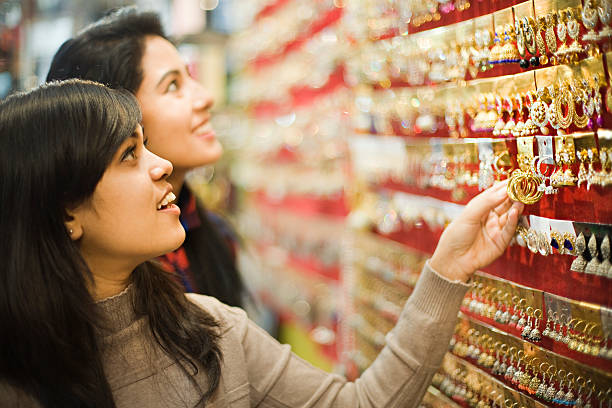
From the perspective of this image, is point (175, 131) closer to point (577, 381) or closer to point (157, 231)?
point (157, 231)

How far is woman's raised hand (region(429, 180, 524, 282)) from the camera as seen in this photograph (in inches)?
42.1

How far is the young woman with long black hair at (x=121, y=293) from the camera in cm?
98

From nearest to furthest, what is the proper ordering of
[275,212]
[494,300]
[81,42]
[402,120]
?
[494,300]
[81,42]
[402,120]
[275,212]

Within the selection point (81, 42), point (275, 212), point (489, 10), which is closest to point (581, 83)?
point (489, 10)

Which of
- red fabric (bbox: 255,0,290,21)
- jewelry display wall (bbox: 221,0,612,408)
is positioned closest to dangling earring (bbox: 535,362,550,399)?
jewelry display wall (bbox: 221,0,612,408)

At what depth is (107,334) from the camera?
1.07 m

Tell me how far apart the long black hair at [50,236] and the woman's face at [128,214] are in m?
0.02

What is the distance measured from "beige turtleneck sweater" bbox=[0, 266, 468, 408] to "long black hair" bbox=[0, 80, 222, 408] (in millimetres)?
68

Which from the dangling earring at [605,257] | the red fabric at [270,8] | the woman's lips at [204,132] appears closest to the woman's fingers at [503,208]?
the dangling earring at [605,257]

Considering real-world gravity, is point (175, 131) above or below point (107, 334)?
above

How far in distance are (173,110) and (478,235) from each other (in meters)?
0.76

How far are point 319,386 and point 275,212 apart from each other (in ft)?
6.67

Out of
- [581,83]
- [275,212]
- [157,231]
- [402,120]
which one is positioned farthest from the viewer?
[275,212]

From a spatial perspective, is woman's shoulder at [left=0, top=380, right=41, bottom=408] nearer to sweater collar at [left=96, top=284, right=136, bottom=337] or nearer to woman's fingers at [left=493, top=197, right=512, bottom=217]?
sweater collar at [left=96, top=284, right=136, bottom=337]
